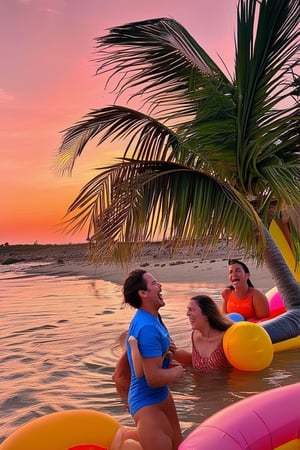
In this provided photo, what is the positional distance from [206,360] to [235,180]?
3045mm

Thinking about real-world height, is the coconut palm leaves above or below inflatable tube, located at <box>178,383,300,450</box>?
above

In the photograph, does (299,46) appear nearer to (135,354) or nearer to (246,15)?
(246,15)

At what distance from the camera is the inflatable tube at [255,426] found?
10.8 feet

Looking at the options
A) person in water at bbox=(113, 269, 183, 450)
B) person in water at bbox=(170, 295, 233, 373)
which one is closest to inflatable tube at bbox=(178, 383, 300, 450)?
person in water at bbox=(113, 269, 183, 450)

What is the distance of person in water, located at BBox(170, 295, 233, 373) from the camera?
666 cm

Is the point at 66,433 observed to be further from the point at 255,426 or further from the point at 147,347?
the point at 255,426

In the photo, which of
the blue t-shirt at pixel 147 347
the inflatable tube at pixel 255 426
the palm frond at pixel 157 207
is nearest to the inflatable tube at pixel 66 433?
the blue t-shirt at pixel 147 347

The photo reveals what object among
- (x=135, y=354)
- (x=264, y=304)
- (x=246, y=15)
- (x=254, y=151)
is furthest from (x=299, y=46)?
(x=135, y=354)

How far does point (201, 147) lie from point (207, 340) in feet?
9.70

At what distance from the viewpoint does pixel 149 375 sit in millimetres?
3662

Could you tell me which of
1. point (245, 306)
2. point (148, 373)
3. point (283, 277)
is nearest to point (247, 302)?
point (245, 306)

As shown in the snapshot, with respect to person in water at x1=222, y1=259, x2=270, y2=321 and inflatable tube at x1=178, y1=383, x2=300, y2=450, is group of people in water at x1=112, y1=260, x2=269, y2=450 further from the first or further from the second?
person in water at x1=222, y1=259, x2=270, y2=321

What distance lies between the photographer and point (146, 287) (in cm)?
387

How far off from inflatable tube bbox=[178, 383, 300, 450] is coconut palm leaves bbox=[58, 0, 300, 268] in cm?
319
